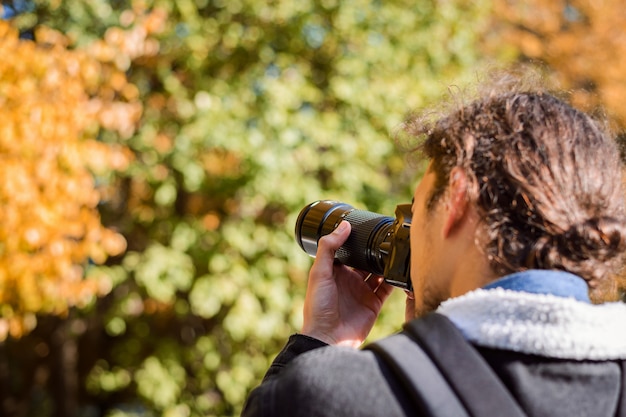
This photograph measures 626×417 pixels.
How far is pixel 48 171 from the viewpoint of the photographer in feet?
8.20

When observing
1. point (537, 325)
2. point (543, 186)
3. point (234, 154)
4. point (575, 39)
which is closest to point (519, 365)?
point (537, 325)

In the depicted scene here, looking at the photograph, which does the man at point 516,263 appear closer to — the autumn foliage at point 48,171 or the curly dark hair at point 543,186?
the curly dark hair at point 543,186

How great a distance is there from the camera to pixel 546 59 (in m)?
5.32

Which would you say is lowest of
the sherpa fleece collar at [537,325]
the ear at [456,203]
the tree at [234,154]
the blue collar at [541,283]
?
the tree at [234,154]

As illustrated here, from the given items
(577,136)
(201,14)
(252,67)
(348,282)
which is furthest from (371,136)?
(577,136)

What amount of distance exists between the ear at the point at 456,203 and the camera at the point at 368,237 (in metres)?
0.23

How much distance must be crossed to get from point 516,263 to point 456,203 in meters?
0.11

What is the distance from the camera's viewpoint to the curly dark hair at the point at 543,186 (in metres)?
0.84

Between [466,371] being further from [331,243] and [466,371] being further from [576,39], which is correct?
[576,39]

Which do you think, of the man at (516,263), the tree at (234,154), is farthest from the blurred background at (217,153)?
the man at (516,263)

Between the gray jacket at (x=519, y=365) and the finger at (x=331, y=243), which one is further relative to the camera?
the finger at (x=331, y=243)

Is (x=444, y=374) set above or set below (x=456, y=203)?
below

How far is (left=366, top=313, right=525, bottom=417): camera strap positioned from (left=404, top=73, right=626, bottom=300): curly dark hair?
14 centimetres

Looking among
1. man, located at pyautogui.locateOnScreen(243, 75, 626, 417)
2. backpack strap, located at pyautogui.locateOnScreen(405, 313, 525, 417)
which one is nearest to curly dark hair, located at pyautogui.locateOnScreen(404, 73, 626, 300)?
man, located at pyautogui.locateOnScreen(243, 75, 626, 417)
